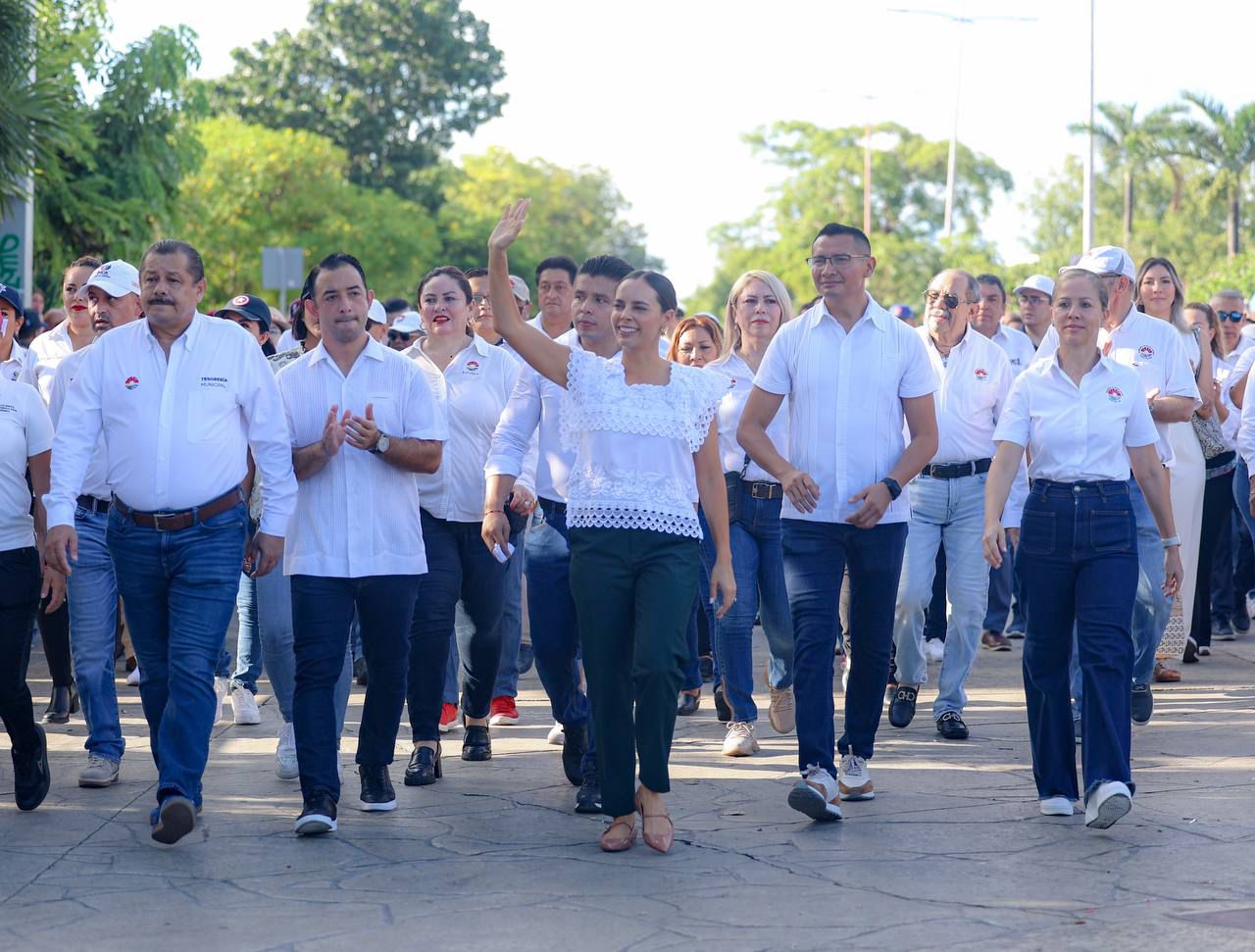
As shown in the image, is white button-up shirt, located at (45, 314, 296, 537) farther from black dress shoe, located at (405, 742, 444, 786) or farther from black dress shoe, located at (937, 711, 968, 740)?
black dress shoe, located at (937, 711, 968, 740)

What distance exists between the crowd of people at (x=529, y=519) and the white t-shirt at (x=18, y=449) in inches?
0.6

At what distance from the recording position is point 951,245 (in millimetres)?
54594

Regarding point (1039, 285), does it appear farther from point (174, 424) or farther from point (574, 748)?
point (174, 424)

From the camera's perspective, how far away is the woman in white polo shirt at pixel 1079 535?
22.5ft

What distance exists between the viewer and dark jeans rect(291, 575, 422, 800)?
6883 millimetres

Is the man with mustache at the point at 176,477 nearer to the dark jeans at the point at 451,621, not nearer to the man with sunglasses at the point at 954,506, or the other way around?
the dark jeans at the point at 451,621

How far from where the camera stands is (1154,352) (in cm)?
944

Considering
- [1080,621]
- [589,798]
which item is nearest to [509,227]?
[589,798]

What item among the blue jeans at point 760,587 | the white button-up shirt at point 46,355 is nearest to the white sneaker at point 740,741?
the blue jeans at point 760,587

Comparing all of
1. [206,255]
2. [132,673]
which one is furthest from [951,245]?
[132,673]

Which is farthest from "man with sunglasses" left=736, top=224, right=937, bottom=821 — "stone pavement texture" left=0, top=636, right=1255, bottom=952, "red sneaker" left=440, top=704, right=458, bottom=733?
"red sneaker" left=440, top=704, right=458, bottom=733

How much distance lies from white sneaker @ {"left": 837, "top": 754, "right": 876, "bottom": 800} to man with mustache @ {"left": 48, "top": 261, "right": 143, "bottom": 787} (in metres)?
3.02

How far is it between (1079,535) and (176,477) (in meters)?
3.30

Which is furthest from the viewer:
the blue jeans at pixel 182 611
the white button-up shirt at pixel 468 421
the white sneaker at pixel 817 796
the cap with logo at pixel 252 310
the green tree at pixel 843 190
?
the green tree at pixel 843 190
